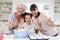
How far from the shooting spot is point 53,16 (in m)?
0.93

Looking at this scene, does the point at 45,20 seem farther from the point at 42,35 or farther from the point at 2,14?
the point at 2,14

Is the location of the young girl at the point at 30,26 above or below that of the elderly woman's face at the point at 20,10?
below

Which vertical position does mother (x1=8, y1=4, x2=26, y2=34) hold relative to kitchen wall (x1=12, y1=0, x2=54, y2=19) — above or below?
below

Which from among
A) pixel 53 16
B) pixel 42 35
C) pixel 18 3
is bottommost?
pixel 42 35

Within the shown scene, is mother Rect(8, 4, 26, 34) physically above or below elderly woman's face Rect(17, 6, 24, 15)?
below

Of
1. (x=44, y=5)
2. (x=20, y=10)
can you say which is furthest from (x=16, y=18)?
(x=44, y=5)

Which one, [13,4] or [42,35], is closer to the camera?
[42,35]

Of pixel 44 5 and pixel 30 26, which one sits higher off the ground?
pixel 44 5

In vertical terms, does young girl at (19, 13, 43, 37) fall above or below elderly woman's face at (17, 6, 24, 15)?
below

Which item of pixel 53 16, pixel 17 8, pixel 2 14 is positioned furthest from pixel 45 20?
pixel 2 14

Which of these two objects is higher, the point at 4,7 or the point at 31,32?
the point at 4,7

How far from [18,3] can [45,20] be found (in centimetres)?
25

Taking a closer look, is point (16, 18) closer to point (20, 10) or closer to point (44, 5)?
point (20, 10)

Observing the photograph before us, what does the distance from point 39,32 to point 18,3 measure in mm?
287
